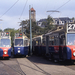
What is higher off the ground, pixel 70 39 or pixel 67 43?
pixel 70 39

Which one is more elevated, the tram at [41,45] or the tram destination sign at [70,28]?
the tram destination sign at [70,28]

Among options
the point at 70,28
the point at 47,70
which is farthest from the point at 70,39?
the point at 47,70

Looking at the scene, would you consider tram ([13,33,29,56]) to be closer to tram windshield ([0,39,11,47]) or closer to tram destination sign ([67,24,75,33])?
tram windshield ([0,39,11,47])

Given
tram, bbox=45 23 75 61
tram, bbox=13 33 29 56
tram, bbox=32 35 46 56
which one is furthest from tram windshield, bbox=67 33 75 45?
tram, bbox=13 33 29 56

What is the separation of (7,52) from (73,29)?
28.5 feet

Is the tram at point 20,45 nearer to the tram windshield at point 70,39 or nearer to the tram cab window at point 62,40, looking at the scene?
the tram cab window at point 62,40

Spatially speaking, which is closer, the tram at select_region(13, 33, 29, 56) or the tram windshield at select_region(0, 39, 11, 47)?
the tram windshield at select_region(0, 39, 11, 47)

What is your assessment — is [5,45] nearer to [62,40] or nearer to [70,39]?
[62,40]

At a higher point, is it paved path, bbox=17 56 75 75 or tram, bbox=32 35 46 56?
tram, bbox=32 35 46 56

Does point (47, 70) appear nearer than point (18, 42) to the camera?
Yes

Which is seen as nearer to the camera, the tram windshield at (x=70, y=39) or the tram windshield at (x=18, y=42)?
the tram windshield at (x=70, y=39)

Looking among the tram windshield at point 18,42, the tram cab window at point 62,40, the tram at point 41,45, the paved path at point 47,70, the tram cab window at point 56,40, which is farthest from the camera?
the tram windshield at point 18,42

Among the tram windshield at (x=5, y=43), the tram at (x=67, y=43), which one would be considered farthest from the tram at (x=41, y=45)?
the tram at (x=67, y=43)

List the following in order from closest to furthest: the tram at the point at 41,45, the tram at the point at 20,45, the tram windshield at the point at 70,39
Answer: the tram windshield at the point at 70,39 < the tram at the point at 41,45 < the tram at the point at 20,45
